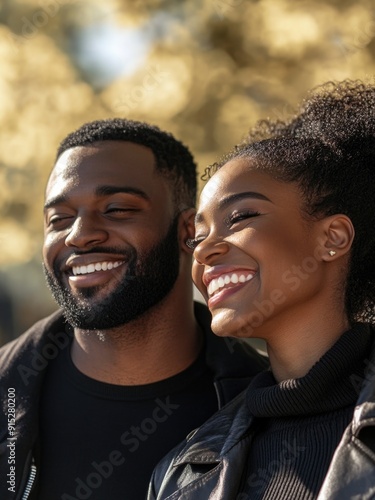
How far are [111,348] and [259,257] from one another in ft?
3.76

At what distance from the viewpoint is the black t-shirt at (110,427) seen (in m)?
3.75

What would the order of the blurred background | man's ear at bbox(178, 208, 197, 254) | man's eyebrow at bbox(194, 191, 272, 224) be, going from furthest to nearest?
the blurred background, man's ear at bbox(178, 208, 197, 254), man's eyebrow at bbox(194, 191, 272, 224)

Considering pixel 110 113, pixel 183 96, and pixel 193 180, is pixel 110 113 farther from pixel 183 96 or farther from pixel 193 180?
pixel 193 180

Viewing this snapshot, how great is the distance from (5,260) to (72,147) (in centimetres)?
270

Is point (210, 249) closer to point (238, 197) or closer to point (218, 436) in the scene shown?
point (238, 197)

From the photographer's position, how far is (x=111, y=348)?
4148mm

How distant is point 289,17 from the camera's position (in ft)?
18.7

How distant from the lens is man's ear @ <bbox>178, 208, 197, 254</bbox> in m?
4.35

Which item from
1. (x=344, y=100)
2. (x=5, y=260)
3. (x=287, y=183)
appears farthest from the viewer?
(x=5, y=260)

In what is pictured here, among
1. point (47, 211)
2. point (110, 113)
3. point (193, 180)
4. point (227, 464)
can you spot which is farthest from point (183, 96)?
point (227, 464)

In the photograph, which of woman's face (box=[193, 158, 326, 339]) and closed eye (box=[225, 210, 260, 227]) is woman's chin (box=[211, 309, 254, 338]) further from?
closed eye (box=[225, 210, 260, 227])

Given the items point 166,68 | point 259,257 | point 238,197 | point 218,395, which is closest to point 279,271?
point 259,257

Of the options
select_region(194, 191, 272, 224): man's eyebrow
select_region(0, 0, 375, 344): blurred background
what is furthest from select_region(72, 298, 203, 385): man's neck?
select_region(0, 0, 375, 344): blurred background

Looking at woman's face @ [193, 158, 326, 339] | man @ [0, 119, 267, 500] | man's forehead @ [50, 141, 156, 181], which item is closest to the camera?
woman's face @ [193, 158, 326, 339]
